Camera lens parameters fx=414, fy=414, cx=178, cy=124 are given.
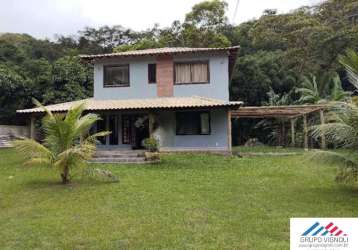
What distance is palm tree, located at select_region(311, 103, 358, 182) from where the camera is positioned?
948 centimetres

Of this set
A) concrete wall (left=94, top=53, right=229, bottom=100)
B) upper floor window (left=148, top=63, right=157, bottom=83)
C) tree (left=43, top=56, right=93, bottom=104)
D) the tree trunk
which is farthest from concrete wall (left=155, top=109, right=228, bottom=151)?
tree (left=43, top=56, right=93, bottom=104)

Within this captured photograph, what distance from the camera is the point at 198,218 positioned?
759 cm

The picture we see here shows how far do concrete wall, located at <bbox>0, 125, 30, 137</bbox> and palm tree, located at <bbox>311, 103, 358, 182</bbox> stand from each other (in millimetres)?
22066

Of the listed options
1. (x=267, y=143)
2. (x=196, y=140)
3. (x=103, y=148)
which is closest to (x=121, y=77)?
(x=103, y=148)

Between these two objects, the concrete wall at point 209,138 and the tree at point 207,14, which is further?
the tree at point 207,14

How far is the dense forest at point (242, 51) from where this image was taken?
93.3 ft

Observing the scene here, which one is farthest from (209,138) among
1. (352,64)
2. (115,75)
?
(352,64)

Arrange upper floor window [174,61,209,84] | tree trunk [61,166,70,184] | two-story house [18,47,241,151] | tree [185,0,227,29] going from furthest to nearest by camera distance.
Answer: tree [185,0,227,29] → upper floor window [174,61,209,84] → two-story house [18,47,241,151] → tree trunk [61,166,70,184]

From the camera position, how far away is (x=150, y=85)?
21.3 metres

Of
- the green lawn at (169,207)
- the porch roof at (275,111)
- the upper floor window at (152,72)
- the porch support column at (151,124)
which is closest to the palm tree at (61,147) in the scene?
the green lawn at (169,207)

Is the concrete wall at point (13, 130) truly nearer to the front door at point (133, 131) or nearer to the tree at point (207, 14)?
the front door at point (133, 131)

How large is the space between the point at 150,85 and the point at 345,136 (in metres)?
13.0

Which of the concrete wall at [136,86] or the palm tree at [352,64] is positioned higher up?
the concrete wall at [136,86]

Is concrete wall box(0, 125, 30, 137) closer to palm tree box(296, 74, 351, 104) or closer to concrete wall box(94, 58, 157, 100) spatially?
concrete wall box(94, 58, 157, 100)
